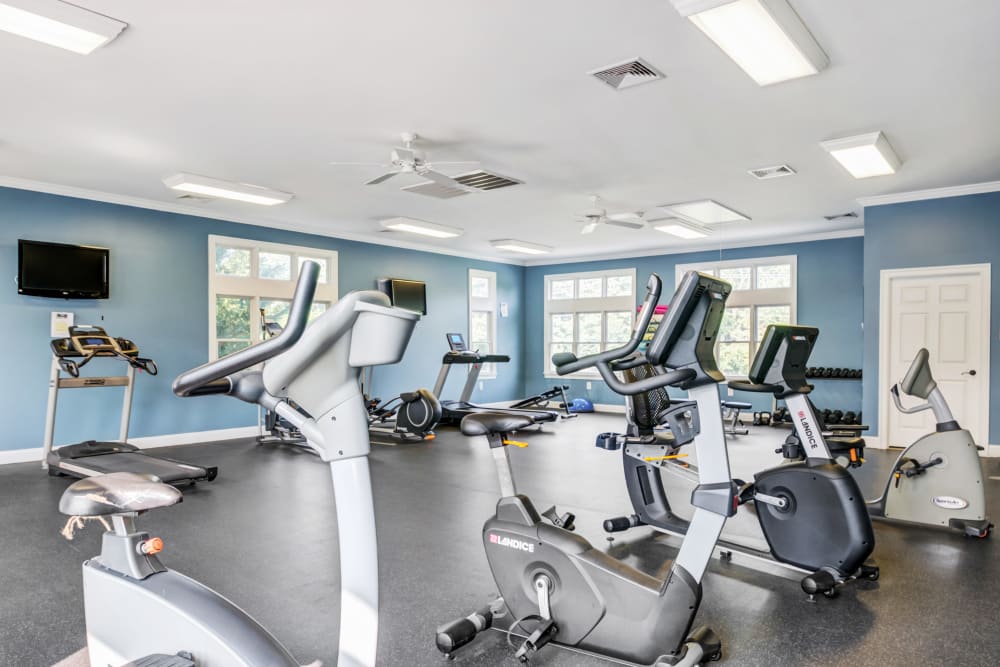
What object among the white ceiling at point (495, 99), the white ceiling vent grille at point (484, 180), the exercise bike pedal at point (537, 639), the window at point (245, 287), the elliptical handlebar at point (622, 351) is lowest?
the exercise bike pedal at point (537, 639)

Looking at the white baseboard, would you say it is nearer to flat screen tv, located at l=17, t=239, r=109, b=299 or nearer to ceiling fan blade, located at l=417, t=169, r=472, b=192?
flat screen tv, located at l=17, t=239, r=109, b=299

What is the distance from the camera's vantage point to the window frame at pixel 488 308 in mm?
10539

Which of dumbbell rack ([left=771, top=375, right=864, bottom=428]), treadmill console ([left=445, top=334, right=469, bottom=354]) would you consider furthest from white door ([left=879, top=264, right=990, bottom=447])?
treadmill console ([left=445, top=334, right=469, bottom=354])

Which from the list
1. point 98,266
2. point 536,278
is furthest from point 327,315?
point 536,278

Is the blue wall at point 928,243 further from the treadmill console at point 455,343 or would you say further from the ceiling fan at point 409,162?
the treadmill console at point 455,343

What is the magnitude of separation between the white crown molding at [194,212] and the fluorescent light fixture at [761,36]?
6053 mm

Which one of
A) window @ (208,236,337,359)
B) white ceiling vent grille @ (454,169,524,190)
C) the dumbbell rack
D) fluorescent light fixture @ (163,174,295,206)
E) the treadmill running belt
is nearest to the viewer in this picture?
the treadmill running belt

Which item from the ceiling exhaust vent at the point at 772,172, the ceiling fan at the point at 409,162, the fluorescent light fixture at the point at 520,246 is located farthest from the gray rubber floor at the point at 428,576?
the fluorescent light fixture at the point at 520,246

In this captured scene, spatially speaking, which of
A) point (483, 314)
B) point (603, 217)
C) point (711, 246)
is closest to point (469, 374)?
point (483, 314)

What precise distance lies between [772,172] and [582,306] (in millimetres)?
5588

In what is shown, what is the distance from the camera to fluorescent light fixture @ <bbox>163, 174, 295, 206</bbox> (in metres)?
5.52

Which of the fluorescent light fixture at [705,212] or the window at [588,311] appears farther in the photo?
the window at [588,311]

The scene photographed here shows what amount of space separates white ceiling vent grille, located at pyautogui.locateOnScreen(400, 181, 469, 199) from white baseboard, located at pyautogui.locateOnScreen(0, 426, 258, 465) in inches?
150

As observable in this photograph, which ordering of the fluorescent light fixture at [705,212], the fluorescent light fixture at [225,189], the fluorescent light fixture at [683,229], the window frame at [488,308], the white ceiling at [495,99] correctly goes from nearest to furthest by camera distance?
the white ceiling at [495,99], the fluorescent light fixture at [225,189], the fluorescent light fixture at [705,212], the fluorescent light fixture at [683,229], the window frame at [488,308]
